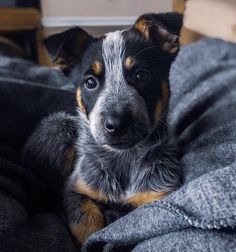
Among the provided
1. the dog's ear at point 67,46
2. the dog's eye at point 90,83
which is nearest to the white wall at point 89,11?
the dog's ear at point 67,46

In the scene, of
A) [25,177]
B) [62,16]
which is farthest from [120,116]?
[62,16]

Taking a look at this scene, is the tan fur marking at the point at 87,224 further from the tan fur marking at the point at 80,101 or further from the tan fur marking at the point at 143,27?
the tan fur marking at the point at 143,27

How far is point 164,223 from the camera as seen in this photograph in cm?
104

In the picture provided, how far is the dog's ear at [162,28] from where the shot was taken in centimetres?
135

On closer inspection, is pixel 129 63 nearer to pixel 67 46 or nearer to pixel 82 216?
pixel 67 46

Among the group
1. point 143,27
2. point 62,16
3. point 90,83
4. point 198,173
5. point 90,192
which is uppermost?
point 143,27

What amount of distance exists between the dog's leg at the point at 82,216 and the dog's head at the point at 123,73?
202 mm

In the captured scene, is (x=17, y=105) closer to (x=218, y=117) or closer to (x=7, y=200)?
(x=7, y=200)

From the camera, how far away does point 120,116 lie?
1.26 m

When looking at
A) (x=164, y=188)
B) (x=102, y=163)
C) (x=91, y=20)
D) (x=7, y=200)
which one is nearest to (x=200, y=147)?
(x=164, y=188)

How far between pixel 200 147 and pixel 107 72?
420mm

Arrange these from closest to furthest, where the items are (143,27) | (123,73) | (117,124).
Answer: (117,124) → (123,73) → (143,27)

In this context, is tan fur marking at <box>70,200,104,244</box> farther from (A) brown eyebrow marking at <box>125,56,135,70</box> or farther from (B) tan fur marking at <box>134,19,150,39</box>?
(B) tan fur marking at <box>134,19,150,39</box>

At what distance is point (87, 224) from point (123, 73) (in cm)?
46
